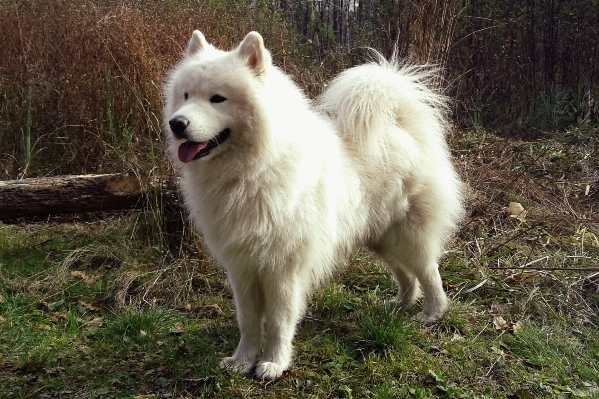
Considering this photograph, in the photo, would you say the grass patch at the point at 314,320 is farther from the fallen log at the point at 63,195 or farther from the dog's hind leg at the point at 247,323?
the fallen log at the point at 63,195

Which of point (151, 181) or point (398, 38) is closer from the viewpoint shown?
point (151, 181)

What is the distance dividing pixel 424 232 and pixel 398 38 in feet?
9.33

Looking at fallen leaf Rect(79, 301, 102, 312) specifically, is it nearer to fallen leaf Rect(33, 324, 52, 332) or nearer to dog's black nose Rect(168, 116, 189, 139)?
fallen leaf Rect(33, 324, 52, 332)

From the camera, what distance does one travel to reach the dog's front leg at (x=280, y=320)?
288cm

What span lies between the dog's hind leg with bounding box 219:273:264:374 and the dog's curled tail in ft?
3.60

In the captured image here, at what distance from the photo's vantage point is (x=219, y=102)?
8.87ft

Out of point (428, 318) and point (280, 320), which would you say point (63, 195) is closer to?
point (280, 320)

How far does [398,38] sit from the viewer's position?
560 centimetres

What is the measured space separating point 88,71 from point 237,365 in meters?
3.73

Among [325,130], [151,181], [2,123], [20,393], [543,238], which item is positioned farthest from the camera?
[2,123]

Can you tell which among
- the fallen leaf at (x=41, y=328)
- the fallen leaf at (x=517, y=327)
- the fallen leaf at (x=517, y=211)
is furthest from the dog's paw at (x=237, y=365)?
the fallen leaf at (x=517, y=211)

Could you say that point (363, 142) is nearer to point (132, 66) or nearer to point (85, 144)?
point (132, 66)

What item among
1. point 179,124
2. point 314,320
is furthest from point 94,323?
point 179,124

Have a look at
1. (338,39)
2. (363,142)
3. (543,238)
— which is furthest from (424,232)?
(338,39)
